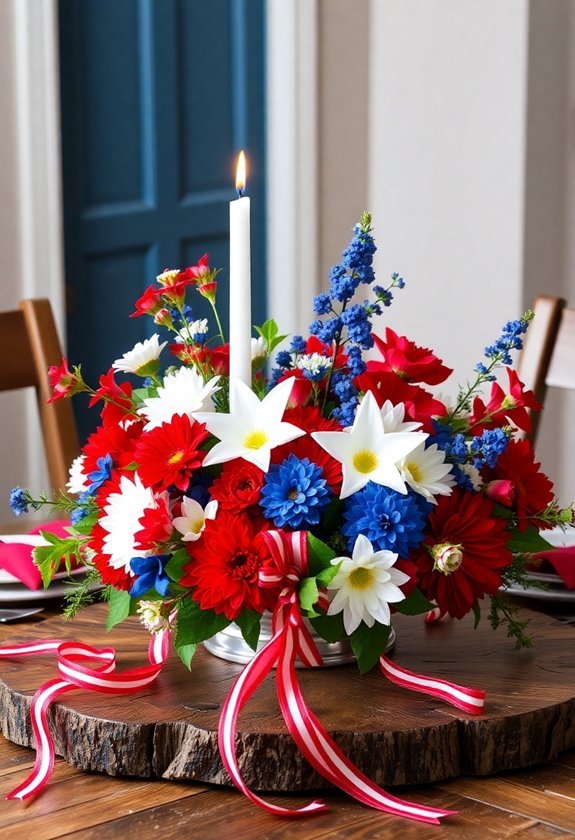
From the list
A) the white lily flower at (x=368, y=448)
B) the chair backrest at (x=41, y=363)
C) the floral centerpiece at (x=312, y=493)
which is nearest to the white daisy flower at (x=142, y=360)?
the floral centerpiece at (x=312, y=493)

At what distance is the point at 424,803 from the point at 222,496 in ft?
0.85

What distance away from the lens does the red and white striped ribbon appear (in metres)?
0.84

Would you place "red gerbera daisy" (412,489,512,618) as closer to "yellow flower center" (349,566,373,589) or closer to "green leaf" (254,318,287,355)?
"yellow flower center" (349,566,373,589)

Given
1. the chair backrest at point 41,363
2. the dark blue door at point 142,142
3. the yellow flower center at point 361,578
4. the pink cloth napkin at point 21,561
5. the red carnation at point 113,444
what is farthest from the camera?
the dark blue door at point 142,142

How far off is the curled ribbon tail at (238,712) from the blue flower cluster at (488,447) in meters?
0.21

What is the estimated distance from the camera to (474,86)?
3.34 meters

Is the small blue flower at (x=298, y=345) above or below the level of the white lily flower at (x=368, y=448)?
above

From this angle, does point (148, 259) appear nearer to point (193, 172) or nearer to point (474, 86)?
point (193, 172)

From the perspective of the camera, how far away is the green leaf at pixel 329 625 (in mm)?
879

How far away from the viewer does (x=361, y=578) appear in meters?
0.86

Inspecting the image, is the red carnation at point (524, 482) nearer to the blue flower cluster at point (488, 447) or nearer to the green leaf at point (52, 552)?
the blue flower cluster at point (488, 447)

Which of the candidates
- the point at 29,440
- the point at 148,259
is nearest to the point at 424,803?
the point at 29,440

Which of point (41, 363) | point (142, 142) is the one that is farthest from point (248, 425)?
point (142, 142)

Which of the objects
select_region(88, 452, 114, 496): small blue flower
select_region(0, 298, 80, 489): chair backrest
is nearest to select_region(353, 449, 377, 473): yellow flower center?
select_region(88, 452, 114, 496): small blue flower
